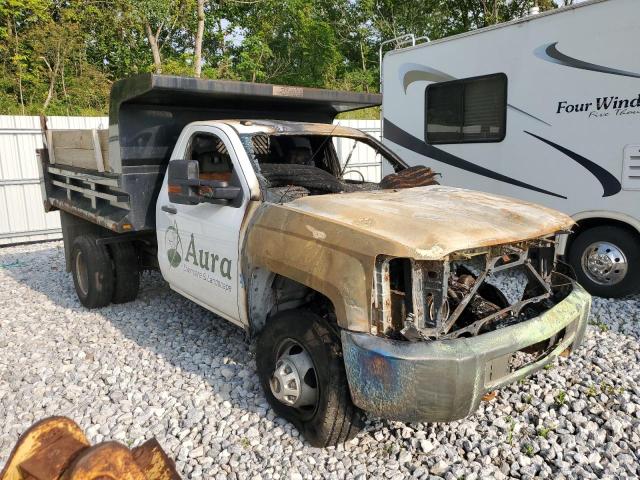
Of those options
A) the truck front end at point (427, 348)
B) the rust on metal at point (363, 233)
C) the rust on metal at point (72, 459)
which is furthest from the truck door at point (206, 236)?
the rust on metal at point (72, 459)

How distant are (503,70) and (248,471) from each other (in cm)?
558

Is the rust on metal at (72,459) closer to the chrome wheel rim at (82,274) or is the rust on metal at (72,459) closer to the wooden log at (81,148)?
the wooden log at (81,148)

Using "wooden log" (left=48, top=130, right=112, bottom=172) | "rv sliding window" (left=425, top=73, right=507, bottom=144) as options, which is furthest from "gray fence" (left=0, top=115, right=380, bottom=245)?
"wooden log" (left=48, top=130, right=112, bottom=172)

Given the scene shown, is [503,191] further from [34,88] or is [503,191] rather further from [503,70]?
[34,88]

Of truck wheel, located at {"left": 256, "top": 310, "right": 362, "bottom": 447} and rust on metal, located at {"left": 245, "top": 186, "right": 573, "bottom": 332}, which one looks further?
truck wheel, located at {"left": 256, "top": 310, "right": 362, "bottom": 447}

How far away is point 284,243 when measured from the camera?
3.24 metres

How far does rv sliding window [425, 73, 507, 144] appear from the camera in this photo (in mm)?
6625

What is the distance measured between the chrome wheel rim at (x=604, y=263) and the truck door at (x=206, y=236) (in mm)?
4294

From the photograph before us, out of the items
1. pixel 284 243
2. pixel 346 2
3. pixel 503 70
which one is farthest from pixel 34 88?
pixel 284 243

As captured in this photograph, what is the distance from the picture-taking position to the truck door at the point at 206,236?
12.5 feet

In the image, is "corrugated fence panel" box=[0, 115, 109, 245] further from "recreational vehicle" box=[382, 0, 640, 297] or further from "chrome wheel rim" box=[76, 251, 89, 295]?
"recreational vehicle" box=[382, 0, 640, 297]

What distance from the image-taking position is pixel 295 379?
3.18 metres

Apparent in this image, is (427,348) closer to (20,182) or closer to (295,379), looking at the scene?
(295,379)

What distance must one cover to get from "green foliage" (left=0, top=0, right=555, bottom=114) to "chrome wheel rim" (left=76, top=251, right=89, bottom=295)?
A: 12809mm
